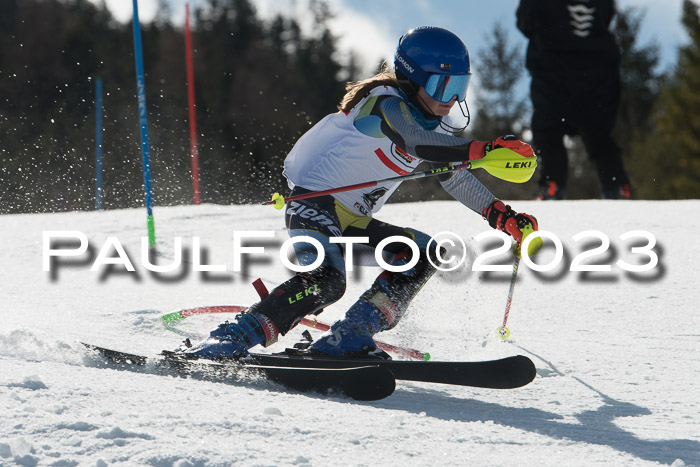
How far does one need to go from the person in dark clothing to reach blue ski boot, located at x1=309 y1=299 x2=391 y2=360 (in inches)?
210

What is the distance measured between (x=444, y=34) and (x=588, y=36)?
5.31 meters

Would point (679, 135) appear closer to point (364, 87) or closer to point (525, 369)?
point (364, 87)

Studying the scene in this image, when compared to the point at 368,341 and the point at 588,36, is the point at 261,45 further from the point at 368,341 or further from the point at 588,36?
the point at 368,341

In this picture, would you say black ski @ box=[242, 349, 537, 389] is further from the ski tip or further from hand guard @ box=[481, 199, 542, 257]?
hand guard @ box=[481, 199, 542, 257]

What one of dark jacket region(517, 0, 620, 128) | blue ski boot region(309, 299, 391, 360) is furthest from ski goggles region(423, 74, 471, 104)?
dark jacket region(517, 0, 620, 128)

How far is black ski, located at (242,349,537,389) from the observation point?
8.67 feet

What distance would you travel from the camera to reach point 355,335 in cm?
296

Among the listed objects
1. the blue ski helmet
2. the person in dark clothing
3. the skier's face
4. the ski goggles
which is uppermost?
the person in dark clothing

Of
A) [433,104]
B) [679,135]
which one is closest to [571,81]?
[433,104]

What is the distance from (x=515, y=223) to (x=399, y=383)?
0.74 metres

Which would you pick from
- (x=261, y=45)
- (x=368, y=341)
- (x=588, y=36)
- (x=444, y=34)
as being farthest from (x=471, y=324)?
(x=261, y=45)

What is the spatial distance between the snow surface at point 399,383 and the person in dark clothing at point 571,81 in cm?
139

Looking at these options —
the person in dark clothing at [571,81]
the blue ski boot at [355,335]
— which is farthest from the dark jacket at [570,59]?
the blue ski boot at [355,335]

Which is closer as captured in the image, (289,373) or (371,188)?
(289,373)
